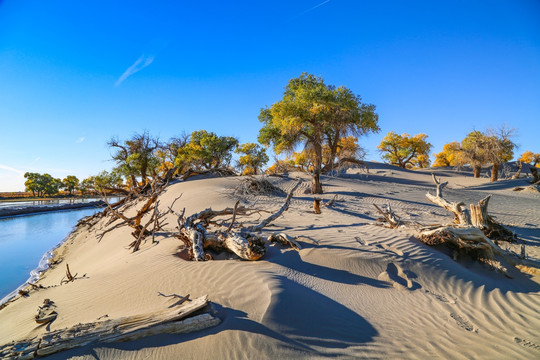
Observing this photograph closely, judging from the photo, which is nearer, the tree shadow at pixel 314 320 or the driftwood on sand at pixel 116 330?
the driftwood on sand at pixel 116 330

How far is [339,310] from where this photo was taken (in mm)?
2908

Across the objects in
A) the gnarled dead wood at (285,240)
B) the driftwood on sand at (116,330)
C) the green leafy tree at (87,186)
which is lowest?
the driftwood on sand at (116,330)

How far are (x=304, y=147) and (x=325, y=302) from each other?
40.6ft

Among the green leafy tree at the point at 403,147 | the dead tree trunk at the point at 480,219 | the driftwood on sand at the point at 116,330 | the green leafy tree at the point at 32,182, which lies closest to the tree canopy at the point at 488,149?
the green leafy tree at the point at 403,147

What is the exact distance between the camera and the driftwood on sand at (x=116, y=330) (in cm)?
214

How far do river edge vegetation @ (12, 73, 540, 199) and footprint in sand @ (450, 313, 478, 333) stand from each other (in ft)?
25.2

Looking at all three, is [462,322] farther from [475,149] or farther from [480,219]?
[475,149]

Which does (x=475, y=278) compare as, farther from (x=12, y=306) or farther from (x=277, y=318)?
(x=12, y=306)

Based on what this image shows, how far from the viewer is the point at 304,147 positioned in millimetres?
14789

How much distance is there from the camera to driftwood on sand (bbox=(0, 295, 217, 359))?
7.03ft

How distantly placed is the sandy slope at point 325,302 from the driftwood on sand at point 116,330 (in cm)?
7

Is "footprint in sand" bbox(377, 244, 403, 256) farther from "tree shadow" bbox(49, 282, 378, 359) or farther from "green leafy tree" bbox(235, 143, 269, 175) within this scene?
"green leafy tree" bbox(235, 143, 269, 175)

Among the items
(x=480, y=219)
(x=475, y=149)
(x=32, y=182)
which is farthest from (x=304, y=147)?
(x=32, y=182)

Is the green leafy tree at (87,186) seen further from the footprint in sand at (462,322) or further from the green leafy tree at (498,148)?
the green leafy tree at (498,148)
